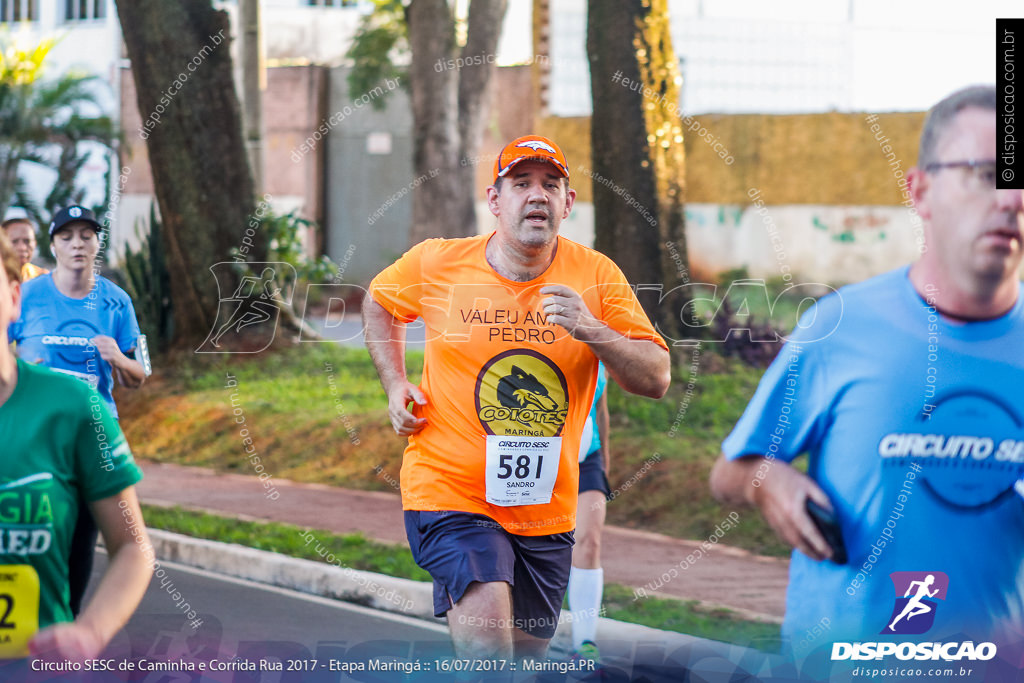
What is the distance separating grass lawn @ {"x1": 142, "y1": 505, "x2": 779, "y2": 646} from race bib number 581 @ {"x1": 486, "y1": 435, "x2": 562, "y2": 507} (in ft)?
6.98

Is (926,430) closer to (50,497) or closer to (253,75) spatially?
(50,497)

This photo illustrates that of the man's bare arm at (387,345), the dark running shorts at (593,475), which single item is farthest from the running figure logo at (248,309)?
the man's bare arm at (387,345)

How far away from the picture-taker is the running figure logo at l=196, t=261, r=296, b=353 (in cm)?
1227

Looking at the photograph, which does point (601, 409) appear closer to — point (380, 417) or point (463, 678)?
point (463, 678)

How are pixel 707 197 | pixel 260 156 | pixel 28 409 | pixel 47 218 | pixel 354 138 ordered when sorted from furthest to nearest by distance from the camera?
pixel 354 138, pixel 47 218, pixel 707 197, pixel 260 156, pixel 28 409

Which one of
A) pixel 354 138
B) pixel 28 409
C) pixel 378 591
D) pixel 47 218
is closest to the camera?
pixel 28 409

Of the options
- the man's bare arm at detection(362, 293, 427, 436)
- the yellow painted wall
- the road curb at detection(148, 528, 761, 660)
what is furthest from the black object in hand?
the yellow painted wall

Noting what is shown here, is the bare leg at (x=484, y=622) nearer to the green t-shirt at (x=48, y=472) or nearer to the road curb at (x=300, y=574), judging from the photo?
the green t-shirt at (x=48, y=472)

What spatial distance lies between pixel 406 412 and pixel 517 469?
16.7 inches

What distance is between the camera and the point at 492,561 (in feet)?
12.8

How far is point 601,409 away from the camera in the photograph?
575 cm

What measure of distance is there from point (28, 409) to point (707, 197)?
13.8 metres

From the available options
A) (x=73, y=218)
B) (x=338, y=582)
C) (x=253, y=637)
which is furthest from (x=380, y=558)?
(x=73, y=218)

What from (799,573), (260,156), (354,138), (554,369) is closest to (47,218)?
(354,138)
